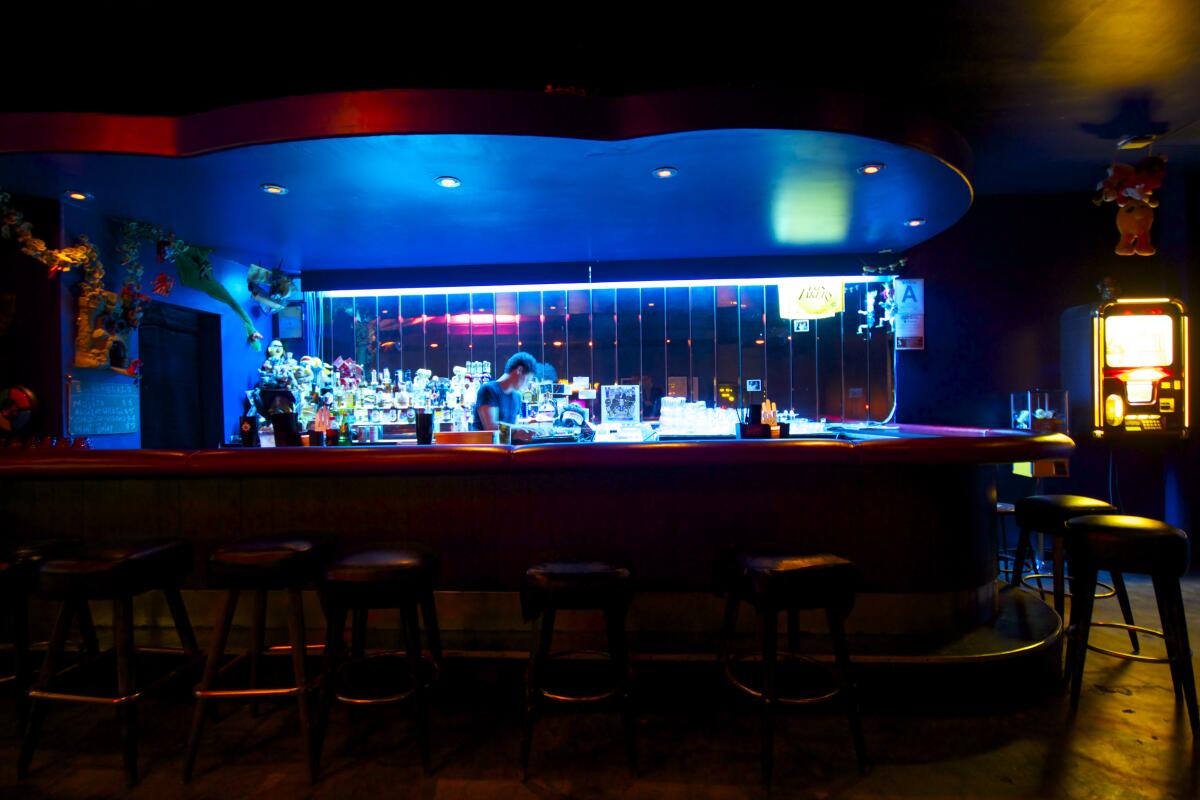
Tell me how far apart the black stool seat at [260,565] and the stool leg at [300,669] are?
0.34 ft

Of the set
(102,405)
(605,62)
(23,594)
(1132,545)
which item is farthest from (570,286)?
(1132,545)

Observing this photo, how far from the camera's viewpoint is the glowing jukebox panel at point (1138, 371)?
16.4 feet

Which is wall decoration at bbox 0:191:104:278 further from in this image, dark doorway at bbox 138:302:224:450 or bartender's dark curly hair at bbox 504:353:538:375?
bartender's dark curly hair at bbox 504:353:538:375

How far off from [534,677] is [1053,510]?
2.97 meters

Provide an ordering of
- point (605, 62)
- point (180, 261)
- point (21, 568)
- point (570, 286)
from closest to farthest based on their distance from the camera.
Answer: point (21, 568), point (605, 62), point (180, 261), point (570, 286)

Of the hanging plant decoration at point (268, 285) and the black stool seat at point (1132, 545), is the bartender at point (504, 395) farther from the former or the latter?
the black stool seat at point (1132, 545)

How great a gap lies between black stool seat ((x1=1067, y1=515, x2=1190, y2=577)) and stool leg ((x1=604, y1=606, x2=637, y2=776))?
2.11 meters

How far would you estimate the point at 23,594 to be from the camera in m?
2.57

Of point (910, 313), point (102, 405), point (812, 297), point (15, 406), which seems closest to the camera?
point (15, 406)

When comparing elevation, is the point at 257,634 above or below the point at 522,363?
below

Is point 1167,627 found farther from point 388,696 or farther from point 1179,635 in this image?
point 388,696

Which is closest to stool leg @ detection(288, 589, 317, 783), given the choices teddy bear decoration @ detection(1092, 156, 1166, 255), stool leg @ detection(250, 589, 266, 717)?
stool leg @ detection(250, 589, 266, 717)

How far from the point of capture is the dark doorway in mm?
4984

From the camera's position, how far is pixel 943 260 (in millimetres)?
5734
